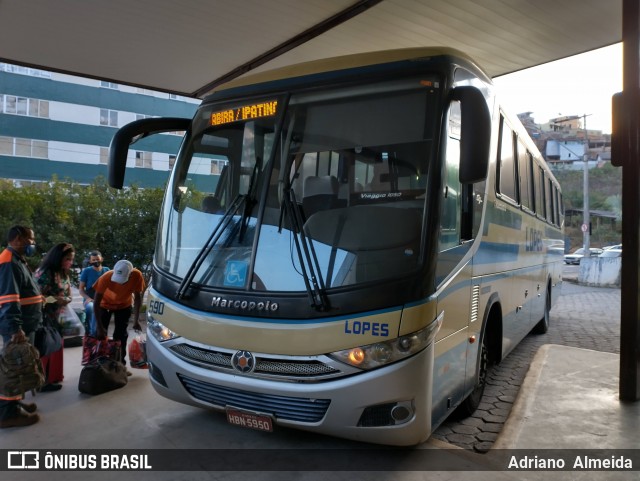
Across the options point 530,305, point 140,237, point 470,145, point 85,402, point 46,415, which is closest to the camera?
point 470,145

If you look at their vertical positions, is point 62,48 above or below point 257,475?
above

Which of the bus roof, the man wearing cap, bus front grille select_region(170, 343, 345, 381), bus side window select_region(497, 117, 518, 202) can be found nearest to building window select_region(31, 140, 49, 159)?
the man wearing cap

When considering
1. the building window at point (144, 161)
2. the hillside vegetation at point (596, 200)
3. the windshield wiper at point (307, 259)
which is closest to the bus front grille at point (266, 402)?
the windshield wiper at point (307, 259)

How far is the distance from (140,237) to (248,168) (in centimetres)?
785

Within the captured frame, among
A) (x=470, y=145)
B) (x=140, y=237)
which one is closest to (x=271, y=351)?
(x=470, y=145)

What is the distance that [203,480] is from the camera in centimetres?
371

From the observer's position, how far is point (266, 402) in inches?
145

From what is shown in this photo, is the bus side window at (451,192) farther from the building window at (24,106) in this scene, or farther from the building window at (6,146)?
the building window at (24,106)

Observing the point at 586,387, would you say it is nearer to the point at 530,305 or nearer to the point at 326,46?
the point at 530,305

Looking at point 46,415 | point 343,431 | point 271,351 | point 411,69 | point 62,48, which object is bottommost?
point 46,415

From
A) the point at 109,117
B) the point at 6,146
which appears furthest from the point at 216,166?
the point at 109,117

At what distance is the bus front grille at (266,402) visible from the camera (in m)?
3.58

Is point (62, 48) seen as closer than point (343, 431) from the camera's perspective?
No

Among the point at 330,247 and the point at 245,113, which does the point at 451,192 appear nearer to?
the point at 330,247
